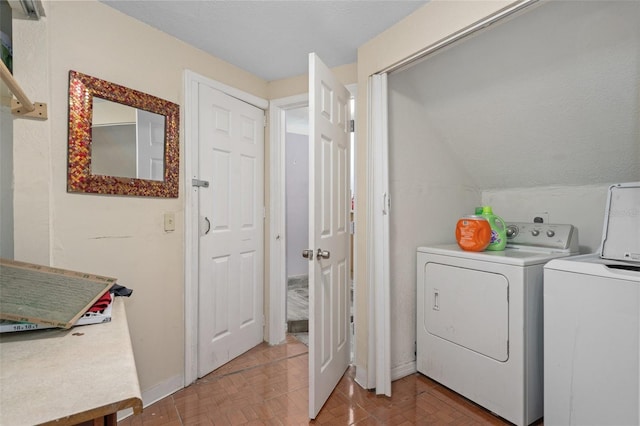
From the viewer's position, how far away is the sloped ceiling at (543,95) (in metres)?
1.47

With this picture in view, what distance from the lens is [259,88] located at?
257 centimetres

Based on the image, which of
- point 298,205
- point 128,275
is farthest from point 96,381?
point 298,205

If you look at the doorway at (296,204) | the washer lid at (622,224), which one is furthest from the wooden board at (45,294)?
the doorway at (296,204)

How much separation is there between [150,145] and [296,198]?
2.50m

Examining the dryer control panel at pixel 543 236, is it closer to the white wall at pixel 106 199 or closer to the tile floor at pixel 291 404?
the tile floor at pixel 291 404

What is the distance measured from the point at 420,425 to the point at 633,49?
2096mm

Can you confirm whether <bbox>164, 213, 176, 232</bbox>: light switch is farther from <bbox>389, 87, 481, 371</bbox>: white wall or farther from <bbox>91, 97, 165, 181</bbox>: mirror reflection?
<bbox>389, 87, 481, 371</bbox>: white wall

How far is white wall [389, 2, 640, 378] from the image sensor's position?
151 centimetres

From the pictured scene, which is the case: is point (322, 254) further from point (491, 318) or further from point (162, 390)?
point (162, 390)

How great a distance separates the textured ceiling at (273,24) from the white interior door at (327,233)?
26 cm

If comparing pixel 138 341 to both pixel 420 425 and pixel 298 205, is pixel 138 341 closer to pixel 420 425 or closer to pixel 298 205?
pixel 420 425

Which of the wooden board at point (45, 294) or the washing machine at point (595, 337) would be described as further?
the washing machine at point (595, 337)

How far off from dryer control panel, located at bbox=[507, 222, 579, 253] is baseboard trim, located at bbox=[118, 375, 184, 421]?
2.39 metres

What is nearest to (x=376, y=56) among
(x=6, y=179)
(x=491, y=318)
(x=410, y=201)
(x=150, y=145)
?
(x=410, y=201)
